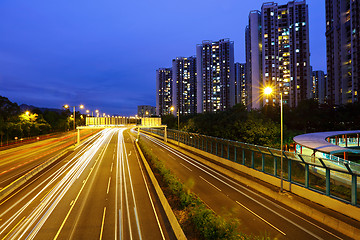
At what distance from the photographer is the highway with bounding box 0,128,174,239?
10648 millimetres

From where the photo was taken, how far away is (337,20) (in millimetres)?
94750

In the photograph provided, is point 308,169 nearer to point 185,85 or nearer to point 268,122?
point 268,122

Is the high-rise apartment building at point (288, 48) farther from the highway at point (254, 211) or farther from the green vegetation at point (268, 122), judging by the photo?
the highway at point (254, 211)

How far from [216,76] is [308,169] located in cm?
14137

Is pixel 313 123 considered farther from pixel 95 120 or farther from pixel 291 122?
pixel 95 120

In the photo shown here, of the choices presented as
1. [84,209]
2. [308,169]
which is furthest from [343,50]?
[84,209]

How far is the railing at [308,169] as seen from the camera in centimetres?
1121

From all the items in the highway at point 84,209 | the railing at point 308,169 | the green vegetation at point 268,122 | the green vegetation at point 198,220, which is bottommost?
the highway at point 84,209

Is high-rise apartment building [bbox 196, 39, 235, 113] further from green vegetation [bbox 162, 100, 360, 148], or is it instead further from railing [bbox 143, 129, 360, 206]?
railing [bbox 143, 129, 360, 206]

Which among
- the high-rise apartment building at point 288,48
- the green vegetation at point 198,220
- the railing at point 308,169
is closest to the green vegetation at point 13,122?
the green vegetation at point 198,220

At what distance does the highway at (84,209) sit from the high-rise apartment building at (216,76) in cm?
13129

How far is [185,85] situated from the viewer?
175 m

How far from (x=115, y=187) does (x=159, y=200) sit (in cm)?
516

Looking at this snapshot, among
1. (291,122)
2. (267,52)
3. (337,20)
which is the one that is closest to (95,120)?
(291,122)
